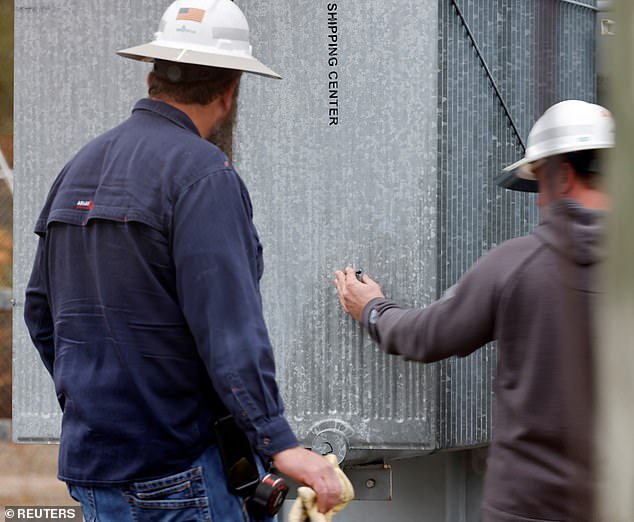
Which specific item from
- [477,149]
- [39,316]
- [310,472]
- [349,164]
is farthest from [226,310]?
[477,149]

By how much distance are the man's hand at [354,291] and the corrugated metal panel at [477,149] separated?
7.9 inches

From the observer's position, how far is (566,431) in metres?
2.31

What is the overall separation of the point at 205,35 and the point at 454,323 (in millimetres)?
835

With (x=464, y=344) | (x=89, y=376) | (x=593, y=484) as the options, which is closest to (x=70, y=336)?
(x=89, y=376)

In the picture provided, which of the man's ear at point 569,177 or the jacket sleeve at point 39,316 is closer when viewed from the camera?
the man's ear at point 569,177

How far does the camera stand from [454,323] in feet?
8.43

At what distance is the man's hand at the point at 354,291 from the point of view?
9.98 feet

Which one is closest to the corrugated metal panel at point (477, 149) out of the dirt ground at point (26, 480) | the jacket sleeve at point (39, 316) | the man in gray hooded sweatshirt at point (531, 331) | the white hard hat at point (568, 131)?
the white hard hat at point (568, 131)

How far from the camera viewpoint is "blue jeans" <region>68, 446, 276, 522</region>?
236 cm

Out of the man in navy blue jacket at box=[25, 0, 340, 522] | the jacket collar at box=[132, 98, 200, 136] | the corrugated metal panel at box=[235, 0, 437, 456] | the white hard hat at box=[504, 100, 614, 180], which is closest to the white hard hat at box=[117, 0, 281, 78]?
the jacket collar at box=[132, 98, 200, 136]

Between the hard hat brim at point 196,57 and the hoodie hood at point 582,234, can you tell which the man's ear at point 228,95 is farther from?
the hoodie hood at point 582,234

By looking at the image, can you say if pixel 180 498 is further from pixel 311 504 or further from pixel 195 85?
pixel 195 85

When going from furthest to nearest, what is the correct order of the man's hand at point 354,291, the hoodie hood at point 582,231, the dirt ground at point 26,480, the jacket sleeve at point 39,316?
1. the dirt ground at point 26,480
2. the man's hand at point 354,291
3. the jacket sleeve at point 39,316
4. the hoodie hood at point 582,231

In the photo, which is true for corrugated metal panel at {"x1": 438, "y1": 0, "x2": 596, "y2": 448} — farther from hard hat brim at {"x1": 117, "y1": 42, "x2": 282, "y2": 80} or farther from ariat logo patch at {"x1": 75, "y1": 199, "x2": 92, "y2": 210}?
ariat logo patch at {"x1": 75, "y1": 199, "x2": 92, "y2": 210}
